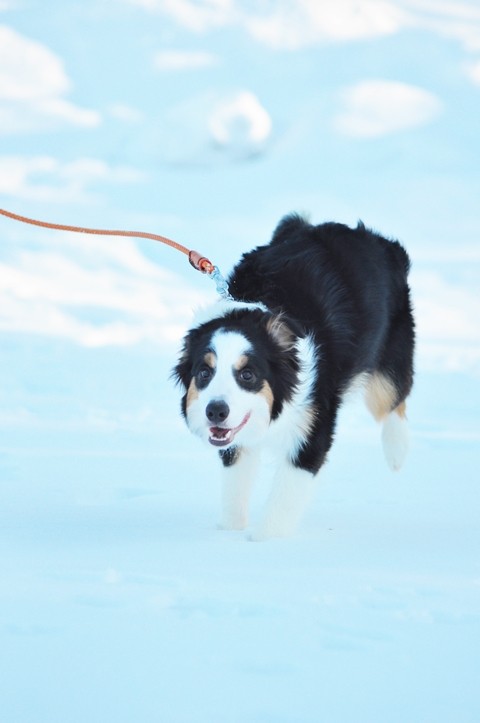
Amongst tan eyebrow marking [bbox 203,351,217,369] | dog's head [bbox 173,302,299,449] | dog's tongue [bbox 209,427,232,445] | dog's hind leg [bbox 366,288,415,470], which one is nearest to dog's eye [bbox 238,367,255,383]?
dog's head [bbox 173,302,299,449]

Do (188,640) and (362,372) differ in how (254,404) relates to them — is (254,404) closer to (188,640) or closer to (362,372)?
(362,372)

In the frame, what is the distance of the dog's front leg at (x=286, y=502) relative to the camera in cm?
502

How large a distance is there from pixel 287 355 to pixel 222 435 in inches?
21.3

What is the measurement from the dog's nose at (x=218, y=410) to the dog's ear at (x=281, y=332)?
0.53 meters

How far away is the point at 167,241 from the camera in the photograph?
5465 millimetres

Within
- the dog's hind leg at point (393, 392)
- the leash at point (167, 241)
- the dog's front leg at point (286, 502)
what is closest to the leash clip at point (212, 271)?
the leash at point (167, 241)

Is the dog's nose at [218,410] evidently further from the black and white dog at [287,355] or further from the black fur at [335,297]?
the black fur at [335,297]

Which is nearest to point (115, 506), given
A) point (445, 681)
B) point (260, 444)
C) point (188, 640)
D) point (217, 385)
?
point (260, 444)

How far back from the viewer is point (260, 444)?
5.21 m

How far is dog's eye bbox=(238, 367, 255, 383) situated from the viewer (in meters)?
4.79

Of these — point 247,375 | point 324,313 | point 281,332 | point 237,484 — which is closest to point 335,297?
point 324,313

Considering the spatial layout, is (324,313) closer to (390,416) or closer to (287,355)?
(287,355)

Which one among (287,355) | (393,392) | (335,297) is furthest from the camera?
(393,392)

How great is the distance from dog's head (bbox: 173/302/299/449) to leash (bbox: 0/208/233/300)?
0.81 feet
